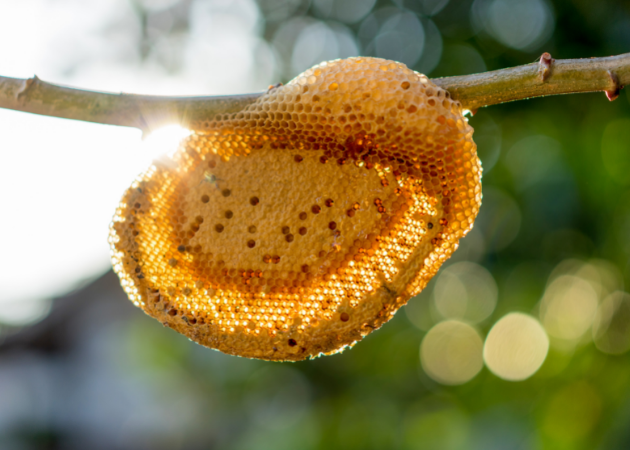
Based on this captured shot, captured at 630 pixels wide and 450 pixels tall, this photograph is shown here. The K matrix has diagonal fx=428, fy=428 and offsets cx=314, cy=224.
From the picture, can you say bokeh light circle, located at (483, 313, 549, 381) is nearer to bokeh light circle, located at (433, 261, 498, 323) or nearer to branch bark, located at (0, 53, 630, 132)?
bokeh light circle, located at (433, 261, 498, 323)

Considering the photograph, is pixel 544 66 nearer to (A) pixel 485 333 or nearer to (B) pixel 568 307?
(B) pixel 568 307

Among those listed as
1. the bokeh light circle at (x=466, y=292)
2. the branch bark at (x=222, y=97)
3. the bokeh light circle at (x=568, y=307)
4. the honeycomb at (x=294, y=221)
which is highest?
the bokeh light circle at (x=466, y=292)

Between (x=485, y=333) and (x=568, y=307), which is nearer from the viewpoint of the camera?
(x=568, y=307)

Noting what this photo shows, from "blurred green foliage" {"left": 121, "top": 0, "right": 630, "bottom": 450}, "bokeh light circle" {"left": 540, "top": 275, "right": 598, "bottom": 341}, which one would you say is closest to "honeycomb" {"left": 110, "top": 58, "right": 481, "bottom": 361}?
"blurred green foliage" {"left": 121, "top": 0, "right": 630, "bottom": 450}

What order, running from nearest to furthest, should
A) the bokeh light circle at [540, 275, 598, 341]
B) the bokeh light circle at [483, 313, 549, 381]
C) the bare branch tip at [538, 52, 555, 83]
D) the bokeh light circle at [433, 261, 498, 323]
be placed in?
1. the bare branch tip at [538, 52, 555, 83]
2. the bokeh light circle at [540, 275, 598, 341]
3. the bokeh light circle at [483, 313, 549, 381]
4. the bokeh light circle at [433, 261, 498, 323]

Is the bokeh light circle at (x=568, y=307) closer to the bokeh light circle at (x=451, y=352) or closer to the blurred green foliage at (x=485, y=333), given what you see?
the blurred green foliage at (x=485, y=333)

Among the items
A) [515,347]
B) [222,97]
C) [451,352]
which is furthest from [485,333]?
[222,97]

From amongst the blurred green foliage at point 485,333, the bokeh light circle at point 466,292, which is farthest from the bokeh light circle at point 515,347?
the bokeh light circle at point 466,292
